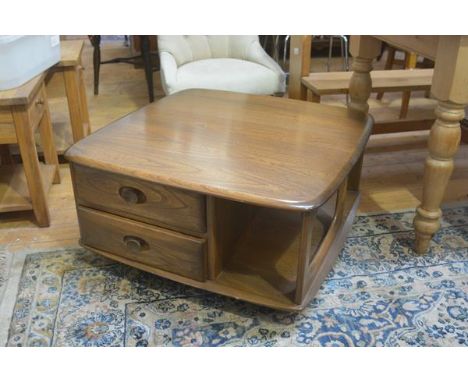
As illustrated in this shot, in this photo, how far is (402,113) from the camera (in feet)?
7.65

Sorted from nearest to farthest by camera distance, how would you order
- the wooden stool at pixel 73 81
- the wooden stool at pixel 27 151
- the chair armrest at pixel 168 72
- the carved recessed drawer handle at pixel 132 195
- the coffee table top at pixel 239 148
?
1. the coffee table top at pixel 239 148
2. the carved recessed drawer handle at pixel 132 195
3. the wooden stool at pixel 27 151
4. the wooden stool at pixel 73 81
5. the chair armrest at pixel 168 72

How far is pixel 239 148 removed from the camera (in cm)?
109

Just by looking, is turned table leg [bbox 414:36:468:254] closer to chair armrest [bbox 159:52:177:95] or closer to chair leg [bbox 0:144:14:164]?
chair armrest [bbox 159:52:177:95]

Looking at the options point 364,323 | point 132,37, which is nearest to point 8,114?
point 364,323

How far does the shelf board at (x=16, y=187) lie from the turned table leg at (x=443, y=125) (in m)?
1.14

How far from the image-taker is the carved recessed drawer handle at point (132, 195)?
1040 millimetres

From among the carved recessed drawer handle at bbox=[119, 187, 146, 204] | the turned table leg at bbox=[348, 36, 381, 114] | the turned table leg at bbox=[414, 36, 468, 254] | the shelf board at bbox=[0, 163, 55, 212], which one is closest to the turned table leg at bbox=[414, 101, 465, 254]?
the turned table leg at bbox=[414, 36, 468, 254]

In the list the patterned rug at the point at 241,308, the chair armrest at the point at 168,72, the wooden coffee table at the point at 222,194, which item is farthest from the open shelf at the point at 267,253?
the chair armrest at the point at 168,72

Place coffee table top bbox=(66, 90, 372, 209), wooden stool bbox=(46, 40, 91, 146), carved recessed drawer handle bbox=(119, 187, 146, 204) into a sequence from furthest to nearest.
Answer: wooden stool bbox=(46, 40, 91, 146), carved recessed drawer handle bbox=(119, 187, 146, 204), coffee table top bbox=(66, 90, 372, 209)

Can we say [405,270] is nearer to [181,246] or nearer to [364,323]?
[364,323]

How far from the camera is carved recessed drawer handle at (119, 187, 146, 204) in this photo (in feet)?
3.41

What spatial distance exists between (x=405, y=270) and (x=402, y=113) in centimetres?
127

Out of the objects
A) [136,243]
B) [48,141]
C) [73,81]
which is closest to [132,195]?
[136,243]

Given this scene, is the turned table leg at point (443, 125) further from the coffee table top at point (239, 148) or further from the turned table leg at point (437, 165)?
the coffee table top at point (239, 148)
